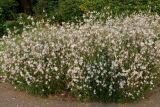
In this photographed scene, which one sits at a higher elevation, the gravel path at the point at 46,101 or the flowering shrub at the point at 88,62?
the flowering shrub at the point at 88,62

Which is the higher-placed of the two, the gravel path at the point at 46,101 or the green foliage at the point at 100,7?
the green foliage at the point at 100,7

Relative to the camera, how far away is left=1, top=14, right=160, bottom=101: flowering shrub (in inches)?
297

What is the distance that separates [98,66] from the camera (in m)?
7.55

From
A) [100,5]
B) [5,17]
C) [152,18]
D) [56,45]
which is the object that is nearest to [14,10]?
[5,17]

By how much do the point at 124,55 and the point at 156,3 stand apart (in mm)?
5297

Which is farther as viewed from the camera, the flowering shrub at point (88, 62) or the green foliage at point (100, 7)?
the green foliage at point (100, 7)

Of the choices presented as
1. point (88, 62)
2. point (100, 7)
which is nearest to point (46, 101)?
point (88, 62)

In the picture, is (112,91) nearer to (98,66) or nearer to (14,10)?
(98,66)

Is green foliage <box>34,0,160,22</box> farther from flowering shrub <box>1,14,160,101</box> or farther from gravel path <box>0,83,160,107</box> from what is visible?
gravel path <box>0,83,160,107</box>

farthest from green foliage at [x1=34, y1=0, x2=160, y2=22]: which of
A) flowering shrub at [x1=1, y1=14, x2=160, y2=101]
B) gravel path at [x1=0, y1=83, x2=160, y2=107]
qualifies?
gravel path at [x1=0, y1=83, x2=160, y2=107]

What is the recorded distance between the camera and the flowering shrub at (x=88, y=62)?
7535 mm

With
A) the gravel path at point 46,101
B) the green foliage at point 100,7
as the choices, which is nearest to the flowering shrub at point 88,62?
the gravel path at point 46,101

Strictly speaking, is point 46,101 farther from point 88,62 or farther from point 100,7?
point 100,7

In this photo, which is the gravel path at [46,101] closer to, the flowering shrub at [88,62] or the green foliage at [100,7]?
the flowering shrub at [88,62]
